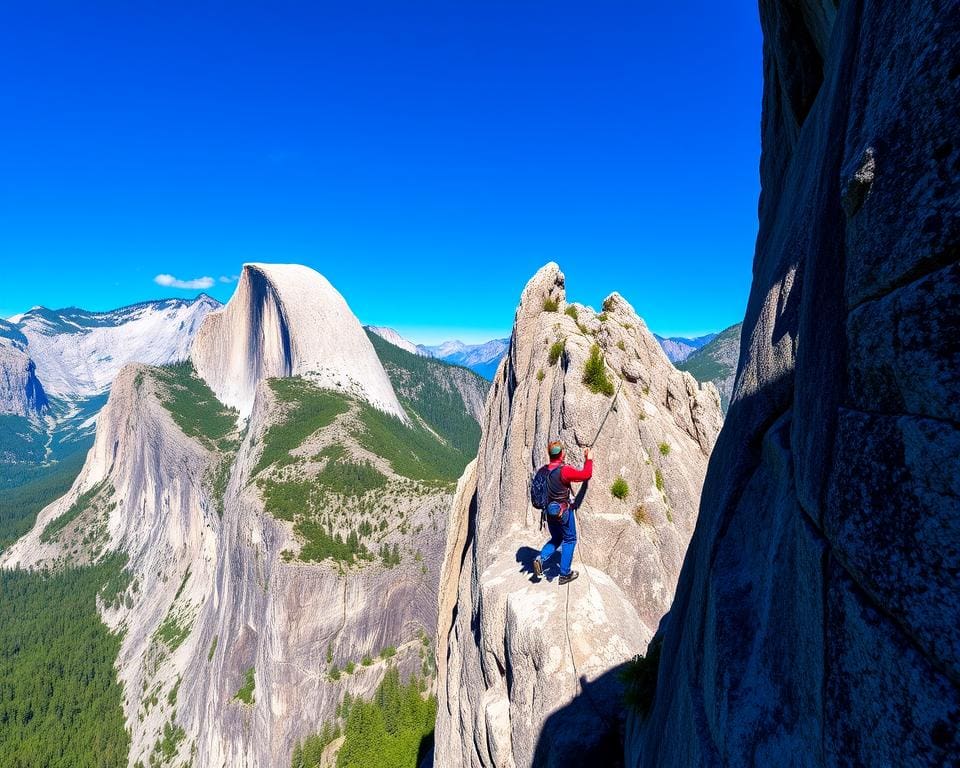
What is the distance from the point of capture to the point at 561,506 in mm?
12016

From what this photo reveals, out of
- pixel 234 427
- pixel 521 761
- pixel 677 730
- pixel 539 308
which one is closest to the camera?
pixel 677 730

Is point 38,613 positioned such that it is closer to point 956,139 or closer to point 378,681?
point 378,681

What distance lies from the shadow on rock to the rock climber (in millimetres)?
2706

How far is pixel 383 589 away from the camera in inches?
1981

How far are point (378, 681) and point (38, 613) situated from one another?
86.6m

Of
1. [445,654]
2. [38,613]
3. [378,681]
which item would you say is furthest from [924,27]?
[38,613]

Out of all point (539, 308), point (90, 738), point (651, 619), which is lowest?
point (90, 738)

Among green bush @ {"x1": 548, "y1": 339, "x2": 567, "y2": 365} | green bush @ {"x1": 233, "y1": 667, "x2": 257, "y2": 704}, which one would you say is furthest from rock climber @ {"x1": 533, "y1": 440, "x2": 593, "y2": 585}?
green bush @ {"x1": 233, "y1": 667, "x2": 257, "y2": 704}

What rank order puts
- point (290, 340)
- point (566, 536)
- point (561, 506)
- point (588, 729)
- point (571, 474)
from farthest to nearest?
point (290, 340), point (566, 536), point (561, 506), point (571, 474), point (588, 729)

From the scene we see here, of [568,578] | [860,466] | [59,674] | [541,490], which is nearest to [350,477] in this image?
[568,578]

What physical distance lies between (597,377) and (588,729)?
34.9 feet

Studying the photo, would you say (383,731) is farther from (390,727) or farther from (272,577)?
(272,577)

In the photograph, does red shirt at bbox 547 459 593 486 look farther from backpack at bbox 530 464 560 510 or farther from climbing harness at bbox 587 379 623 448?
climbing harness at bbox 587 379 623 448

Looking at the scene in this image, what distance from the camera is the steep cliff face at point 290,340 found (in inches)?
3903
